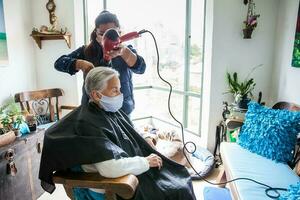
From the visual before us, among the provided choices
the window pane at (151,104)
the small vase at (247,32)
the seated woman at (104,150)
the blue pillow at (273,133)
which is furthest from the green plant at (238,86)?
the seated woman at (104,150)

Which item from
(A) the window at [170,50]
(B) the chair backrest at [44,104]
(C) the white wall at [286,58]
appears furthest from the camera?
(A) the window at [170,50]

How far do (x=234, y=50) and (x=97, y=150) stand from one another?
196 centimetres

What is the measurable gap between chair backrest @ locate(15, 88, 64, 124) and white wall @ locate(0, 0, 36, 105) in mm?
164

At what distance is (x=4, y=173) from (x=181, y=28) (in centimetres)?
244

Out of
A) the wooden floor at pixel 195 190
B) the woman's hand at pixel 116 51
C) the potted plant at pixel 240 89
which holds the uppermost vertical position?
the woman's hand at pixel 116 51

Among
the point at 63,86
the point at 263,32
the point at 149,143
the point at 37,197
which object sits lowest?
the point at 37,197

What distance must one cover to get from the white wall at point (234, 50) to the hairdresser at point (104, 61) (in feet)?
4.02

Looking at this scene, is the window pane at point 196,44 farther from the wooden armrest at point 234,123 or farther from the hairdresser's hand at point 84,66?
the hairdresser's hand at point 84,66

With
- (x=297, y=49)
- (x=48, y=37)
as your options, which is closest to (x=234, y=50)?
(x=297, y=49)

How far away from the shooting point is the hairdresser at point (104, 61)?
1.33 meters

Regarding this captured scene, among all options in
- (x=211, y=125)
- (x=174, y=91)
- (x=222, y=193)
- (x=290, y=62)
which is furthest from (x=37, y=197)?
(x=290, y=62)

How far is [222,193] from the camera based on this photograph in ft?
6.41

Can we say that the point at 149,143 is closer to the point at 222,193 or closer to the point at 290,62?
the point at 222,193

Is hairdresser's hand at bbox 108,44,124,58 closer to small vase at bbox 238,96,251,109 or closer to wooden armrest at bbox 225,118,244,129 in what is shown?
wooden armrest at bbox 225,118,244,129
